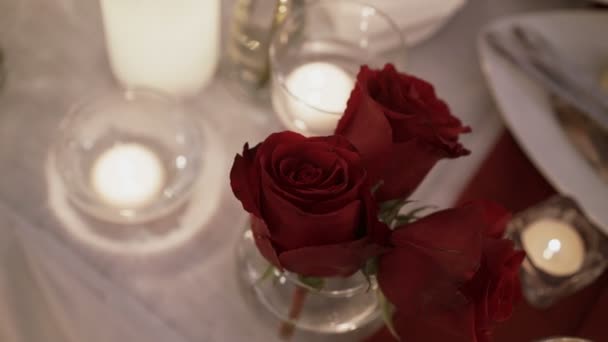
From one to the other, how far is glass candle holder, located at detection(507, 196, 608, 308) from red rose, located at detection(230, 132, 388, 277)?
0.67ft

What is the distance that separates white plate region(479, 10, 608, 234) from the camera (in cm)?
53

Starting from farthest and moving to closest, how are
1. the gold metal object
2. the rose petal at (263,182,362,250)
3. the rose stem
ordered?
the gold metal object, the rose stem, the rose petal at (263,182,362,250)

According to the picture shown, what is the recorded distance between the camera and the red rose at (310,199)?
0.32 metres

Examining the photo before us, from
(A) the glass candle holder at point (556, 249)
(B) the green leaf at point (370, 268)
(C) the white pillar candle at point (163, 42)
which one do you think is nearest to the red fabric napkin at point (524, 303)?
(A) the glass candle holder at point (556, 249)

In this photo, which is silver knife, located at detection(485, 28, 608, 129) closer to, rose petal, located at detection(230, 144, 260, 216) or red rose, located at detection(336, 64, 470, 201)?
red rose, located at detection(336, 64, 470, 201)

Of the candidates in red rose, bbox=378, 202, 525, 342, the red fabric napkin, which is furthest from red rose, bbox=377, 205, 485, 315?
the red fabric napkin

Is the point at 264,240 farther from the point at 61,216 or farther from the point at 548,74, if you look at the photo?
the point at 548,74

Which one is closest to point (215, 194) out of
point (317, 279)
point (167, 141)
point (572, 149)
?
point (167, 141)

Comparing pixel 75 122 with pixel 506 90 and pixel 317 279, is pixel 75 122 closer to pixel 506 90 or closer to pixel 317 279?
pixel 317 279

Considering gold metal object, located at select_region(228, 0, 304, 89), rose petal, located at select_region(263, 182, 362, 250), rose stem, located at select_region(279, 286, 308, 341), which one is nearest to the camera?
rose petal, located at select_region(263, 182, 362, 250)

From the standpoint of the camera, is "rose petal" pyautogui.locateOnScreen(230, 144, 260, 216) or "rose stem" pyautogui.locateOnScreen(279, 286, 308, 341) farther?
"rose stem" pyautogui.locateOnScreen(279, 286, 308, 341)

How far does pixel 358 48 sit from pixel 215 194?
0.18 metres

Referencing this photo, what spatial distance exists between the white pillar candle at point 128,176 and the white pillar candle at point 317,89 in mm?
122

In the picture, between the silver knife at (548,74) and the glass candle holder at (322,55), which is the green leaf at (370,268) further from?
the silver knife at (548,74)
